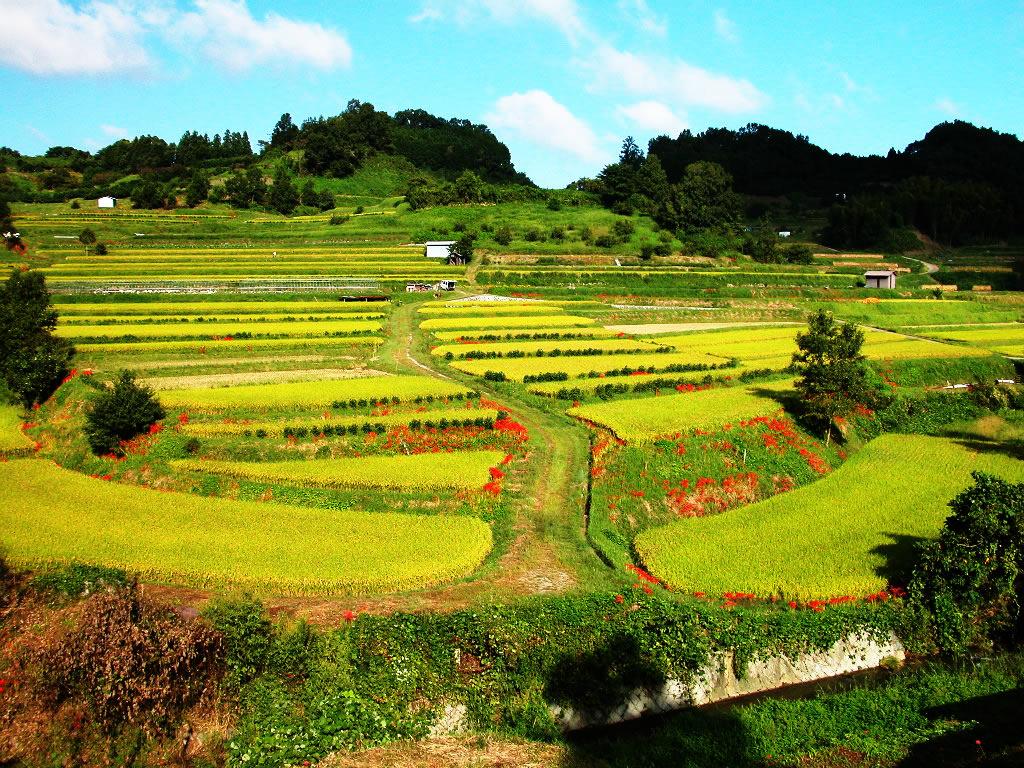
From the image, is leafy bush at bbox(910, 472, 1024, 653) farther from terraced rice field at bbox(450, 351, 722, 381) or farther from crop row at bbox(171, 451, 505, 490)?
terraced rice field at bbox(450, 351, 722, 381)

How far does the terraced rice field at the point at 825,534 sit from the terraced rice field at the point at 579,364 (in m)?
14.5

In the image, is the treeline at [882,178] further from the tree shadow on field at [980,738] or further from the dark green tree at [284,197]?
the tree shadow on field at [980,738]

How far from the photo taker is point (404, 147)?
145000mm

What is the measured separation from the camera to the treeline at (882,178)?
110m

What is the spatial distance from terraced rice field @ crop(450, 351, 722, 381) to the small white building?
127 feet

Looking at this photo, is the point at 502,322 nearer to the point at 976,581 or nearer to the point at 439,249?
the point at 439,249

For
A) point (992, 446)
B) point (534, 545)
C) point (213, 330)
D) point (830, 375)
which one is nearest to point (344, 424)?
point (534, 545)

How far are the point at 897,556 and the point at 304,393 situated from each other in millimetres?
24649

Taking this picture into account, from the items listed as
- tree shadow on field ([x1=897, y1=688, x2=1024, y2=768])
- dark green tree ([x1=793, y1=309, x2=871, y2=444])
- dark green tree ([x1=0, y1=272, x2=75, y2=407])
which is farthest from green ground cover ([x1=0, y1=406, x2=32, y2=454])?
dark green tree ([x1=793, y1=309, x2=871, y2=444])

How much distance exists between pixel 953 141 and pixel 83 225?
16507cm

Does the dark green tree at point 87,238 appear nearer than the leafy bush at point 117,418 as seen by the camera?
No

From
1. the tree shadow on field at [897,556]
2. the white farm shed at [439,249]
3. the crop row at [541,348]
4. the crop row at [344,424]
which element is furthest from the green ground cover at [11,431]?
the white farm shed at [439,249]

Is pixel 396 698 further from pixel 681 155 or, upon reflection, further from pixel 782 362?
pixel 681 155

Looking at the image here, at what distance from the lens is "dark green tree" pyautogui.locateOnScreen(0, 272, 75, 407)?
36.5 m
